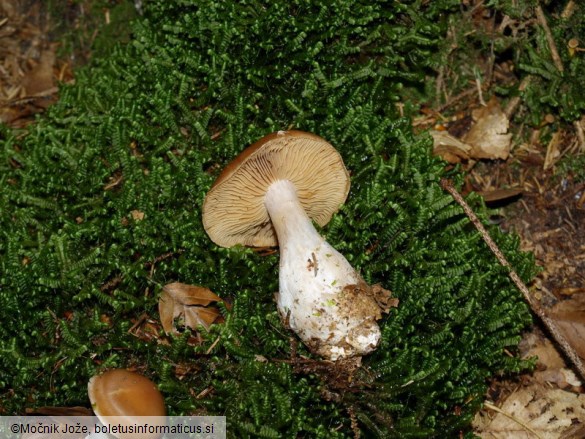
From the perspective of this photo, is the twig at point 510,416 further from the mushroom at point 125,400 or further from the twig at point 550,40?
the twig at point 550,40

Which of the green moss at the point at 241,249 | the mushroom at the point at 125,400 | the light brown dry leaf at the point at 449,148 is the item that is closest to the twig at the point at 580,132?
the light brown dry leaf at the point at 449,148

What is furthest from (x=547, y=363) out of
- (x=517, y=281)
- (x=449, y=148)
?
(x=449, y=148)

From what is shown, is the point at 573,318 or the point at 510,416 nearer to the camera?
the point at 510,416

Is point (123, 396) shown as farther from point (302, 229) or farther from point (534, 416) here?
point (534, 416)

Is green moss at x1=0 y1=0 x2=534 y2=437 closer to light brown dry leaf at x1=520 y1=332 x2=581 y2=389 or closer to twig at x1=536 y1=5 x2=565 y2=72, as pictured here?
A: light brown dry leaf at x1=520 y1=332 x2=581 y2=389

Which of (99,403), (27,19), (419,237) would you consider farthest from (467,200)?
(27,19)

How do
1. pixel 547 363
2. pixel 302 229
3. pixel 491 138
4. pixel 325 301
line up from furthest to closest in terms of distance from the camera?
1. pixel 491 138
2. pixel 547 363
3. pixel 302 229
4. pixel 325 301

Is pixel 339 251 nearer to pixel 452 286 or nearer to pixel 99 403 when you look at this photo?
pixel 452 286

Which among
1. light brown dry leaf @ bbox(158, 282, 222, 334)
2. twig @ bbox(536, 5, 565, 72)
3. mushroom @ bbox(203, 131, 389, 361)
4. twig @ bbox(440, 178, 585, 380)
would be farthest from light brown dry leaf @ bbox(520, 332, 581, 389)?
light brown dry leaf @ bbox(158, 282, 222, 334)
